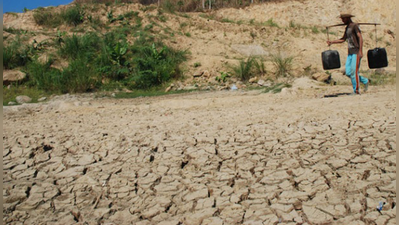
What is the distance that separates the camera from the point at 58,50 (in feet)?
28.8

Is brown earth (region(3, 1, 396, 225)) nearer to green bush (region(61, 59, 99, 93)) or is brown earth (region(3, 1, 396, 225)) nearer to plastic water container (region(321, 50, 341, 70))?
plastic water container (region(321, 50, 341, 70))

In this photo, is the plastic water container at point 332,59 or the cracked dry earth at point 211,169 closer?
the cracked dry earth at point 211,169

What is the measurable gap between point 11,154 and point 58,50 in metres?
6.65

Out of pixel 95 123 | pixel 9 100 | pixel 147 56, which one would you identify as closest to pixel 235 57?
pixel 147 56

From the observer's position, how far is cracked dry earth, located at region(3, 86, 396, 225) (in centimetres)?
194

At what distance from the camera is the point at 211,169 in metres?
2.44

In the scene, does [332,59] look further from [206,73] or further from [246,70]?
[206,73]

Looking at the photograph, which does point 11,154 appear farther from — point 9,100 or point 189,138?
point 9,100

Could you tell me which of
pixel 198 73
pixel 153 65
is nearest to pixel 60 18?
pixel 153 65

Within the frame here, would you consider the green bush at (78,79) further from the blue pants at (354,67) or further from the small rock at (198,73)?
the blue pants at (354,67)

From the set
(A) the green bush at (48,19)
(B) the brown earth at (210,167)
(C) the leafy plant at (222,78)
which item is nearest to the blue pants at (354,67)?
(B) the brown earth at (210,167)

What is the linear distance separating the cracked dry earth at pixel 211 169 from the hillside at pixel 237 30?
4982 millimetres

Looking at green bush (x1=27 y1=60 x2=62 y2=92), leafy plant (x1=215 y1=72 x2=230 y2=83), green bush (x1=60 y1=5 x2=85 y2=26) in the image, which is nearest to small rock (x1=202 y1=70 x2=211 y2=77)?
leafy plant (x1=215 y1=72 x2=230 y2=83)

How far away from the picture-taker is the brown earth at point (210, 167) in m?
1.94
